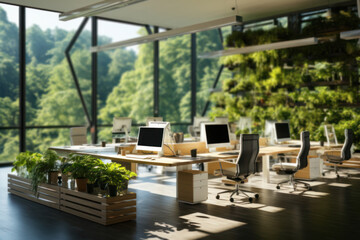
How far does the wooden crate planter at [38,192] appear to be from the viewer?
6.06 metres

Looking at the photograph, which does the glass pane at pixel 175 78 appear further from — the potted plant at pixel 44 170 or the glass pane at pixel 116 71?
the potted plant at pixel 44 170

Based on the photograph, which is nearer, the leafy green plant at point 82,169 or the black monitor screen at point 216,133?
the leafy green plant at point 82,169

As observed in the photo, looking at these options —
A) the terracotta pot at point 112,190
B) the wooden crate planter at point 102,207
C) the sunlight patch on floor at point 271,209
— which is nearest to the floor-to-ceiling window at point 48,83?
the wooden crate planter at point 102,207

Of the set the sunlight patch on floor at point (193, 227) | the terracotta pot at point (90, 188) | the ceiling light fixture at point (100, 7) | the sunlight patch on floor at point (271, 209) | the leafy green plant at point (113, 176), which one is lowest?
the sunlight patch on floor at point (193, 227)

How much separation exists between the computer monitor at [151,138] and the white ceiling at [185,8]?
16.8 ft

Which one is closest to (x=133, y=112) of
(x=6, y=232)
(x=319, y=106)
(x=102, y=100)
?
(x=102, y=100)

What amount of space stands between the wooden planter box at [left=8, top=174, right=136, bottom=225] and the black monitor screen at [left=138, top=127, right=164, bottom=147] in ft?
4.01

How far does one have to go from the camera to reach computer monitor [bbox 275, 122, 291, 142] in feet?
29.7

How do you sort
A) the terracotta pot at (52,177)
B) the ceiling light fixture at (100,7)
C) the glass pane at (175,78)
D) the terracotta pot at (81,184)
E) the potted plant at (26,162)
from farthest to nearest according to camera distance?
1. the glass pane at (175,78)
2. the ceiling light fixture at (100,7)
3. the potted plant at (26,162)
4. the terracotta pot at (52,177)
5. the terracotta pot at (81,184)

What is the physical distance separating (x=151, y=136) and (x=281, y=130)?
3.67 m

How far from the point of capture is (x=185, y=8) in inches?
457

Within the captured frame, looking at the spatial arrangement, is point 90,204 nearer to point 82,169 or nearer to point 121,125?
point 82,169

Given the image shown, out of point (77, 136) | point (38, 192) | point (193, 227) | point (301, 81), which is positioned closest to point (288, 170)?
point (193, 227)

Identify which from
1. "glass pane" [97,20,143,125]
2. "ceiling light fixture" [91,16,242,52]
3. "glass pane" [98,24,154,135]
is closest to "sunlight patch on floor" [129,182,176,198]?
"ceiling light fixture" [91,16,242,52]
